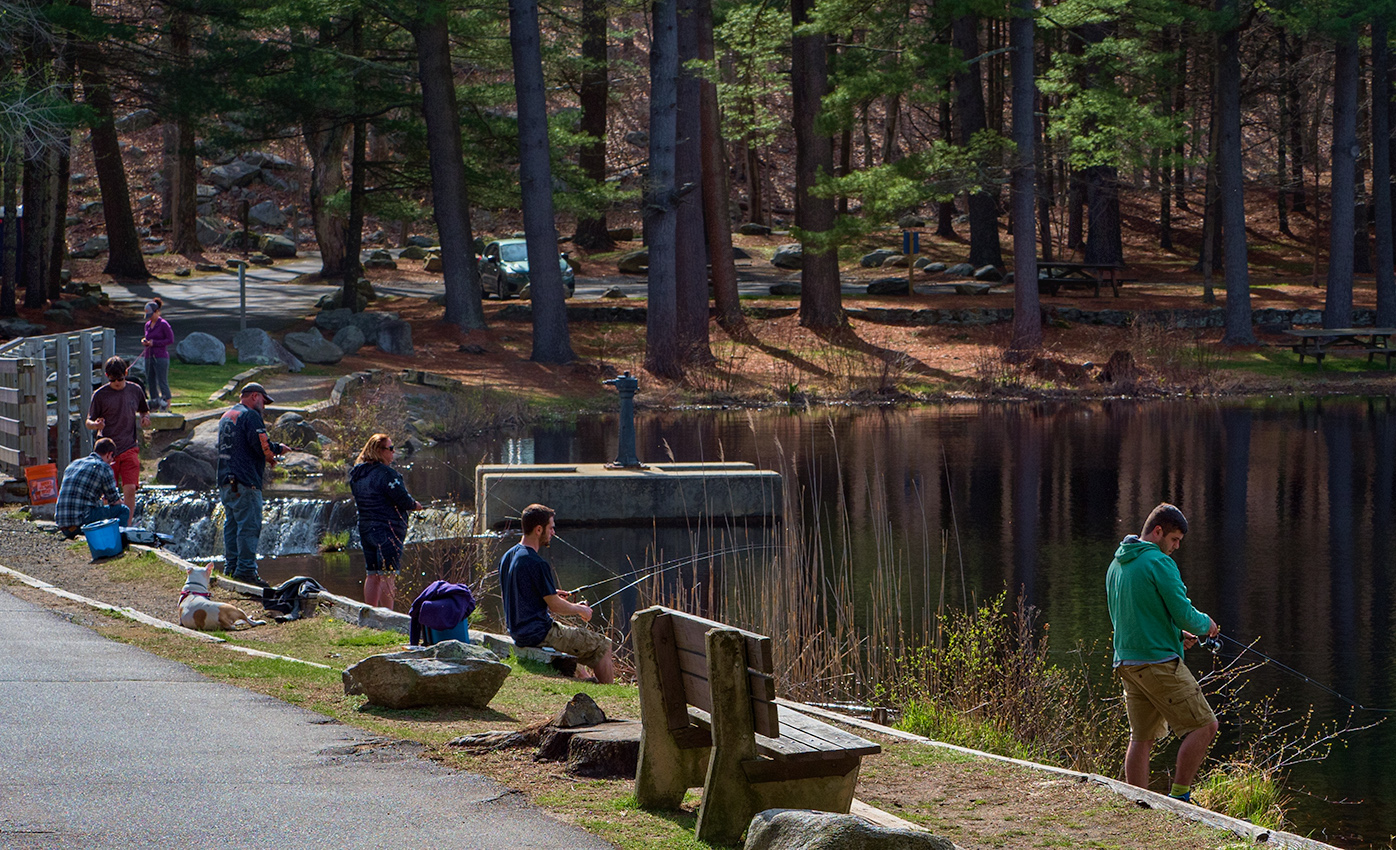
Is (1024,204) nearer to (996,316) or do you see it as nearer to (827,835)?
(996,316)

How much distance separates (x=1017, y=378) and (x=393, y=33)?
17229mm

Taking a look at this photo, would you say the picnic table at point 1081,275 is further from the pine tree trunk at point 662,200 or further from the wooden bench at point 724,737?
the wooden bench at point 724,737

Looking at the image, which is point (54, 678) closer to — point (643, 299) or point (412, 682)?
point (412, 682)

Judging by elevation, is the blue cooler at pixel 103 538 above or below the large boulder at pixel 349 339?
below

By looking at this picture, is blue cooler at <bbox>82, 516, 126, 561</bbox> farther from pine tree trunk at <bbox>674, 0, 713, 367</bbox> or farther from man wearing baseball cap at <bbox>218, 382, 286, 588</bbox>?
pine tree trunk at <bbox>674, 0, 713, 367</bbox>

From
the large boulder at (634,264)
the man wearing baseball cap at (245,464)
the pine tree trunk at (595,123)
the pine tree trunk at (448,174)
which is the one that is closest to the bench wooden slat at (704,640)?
the man wearing baseball cap at (245,464)

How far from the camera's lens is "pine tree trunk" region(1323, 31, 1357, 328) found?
1400 inches

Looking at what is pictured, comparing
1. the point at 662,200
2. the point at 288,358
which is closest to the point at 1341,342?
the point at 662,200

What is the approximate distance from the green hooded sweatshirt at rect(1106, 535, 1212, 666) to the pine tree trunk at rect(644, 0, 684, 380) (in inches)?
994

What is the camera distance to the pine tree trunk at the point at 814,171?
1395 inches

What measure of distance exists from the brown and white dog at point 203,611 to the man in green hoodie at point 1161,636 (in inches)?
247

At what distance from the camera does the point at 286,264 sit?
53.3 m

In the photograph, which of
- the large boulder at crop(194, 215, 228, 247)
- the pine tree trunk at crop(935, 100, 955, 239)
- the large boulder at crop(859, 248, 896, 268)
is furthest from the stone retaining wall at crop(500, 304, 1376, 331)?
the large boulder at crop(194, 215, 228, 247)

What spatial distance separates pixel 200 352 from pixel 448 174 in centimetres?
779
